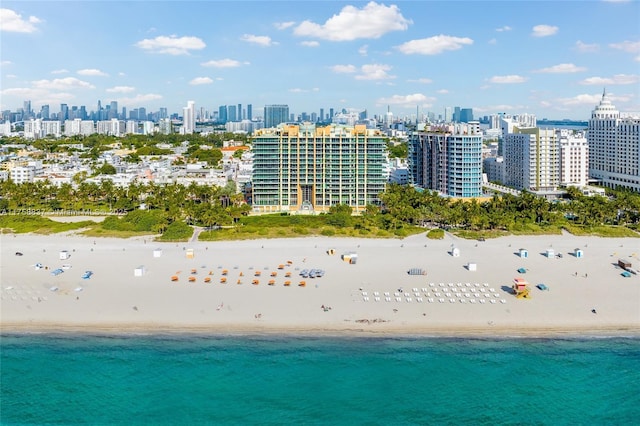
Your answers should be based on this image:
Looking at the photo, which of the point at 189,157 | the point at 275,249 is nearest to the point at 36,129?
the point at 189,157

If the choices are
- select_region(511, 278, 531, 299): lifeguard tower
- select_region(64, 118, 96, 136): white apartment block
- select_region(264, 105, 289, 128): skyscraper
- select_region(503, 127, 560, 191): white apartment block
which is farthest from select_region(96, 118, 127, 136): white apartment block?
select_region(511, 278, 531, 299): lifeguard tower

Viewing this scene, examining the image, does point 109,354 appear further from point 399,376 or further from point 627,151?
point 627,151

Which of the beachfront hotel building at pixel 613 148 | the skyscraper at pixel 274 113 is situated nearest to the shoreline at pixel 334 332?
the beachfront hotel building at pixel 613 148

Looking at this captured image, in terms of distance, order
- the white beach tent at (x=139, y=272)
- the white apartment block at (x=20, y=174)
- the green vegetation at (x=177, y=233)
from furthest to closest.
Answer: the white apartment block at (x=20, y=174) < the green vegetation at (x=177, y=233) < the white beach tent at (x=139, y=272)

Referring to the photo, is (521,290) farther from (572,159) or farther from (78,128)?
(78,128)

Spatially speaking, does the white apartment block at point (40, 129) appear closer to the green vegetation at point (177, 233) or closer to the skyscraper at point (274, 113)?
the skyscraper at point (274, 113)

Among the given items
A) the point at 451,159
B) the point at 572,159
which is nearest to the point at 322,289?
the point at 451,159

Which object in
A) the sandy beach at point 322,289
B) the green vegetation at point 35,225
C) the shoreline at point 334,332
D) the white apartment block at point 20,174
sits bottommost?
the shoreline at point 334,332

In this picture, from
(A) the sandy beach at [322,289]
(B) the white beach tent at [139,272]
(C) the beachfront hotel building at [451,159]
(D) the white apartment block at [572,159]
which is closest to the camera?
(A) the sandy beach at [322,289]
